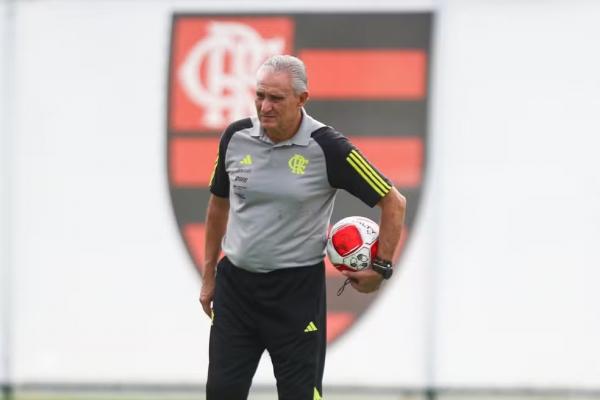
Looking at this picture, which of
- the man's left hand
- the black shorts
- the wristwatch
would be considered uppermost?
the wristwatch

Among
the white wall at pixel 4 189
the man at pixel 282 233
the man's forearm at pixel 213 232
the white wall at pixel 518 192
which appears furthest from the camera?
the white wall at pixel 4 189

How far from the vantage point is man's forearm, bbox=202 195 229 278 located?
16.3 feet

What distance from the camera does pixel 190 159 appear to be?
6945mm

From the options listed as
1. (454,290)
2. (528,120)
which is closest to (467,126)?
(528,120)

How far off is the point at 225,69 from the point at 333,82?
2.16 ft

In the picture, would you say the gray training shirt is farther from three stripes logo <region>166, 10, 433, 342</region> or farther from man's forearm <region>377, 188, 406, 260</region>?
three stripes logo <region>166, 10, 433, 342</region>

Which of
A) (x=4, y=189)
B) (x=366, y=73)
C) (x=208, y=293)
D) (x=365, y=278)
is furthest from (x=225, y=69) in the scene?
(x=365, y=278)

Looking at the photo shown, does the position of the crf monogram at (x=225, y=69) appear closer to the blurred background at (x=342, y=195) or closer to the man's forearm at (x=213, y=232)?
the blurred background at (x=342, y=195)

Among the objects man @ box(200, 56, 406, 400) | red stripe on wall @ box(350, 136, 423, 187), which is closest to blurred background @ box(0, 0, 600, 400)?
red stripe on wall @ box(350, 136, 423, 187)

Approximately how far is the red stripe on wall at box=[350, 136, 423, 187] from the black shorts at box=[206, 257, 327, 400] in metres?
2.20

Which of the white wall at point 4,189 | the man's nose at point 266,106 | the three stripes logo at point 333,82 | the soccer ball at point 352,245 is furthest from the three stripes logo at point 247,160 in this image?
the white wall at point 4,189

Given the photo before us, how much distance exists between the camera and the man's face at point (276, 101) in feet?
14.6

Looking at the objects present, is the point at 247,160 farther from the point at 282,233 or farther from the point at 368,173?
the point at 368,173

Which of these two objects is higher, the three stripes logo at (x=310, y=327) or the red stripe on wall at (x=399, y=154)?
the red stripe on wall at (x=399, y=154)
